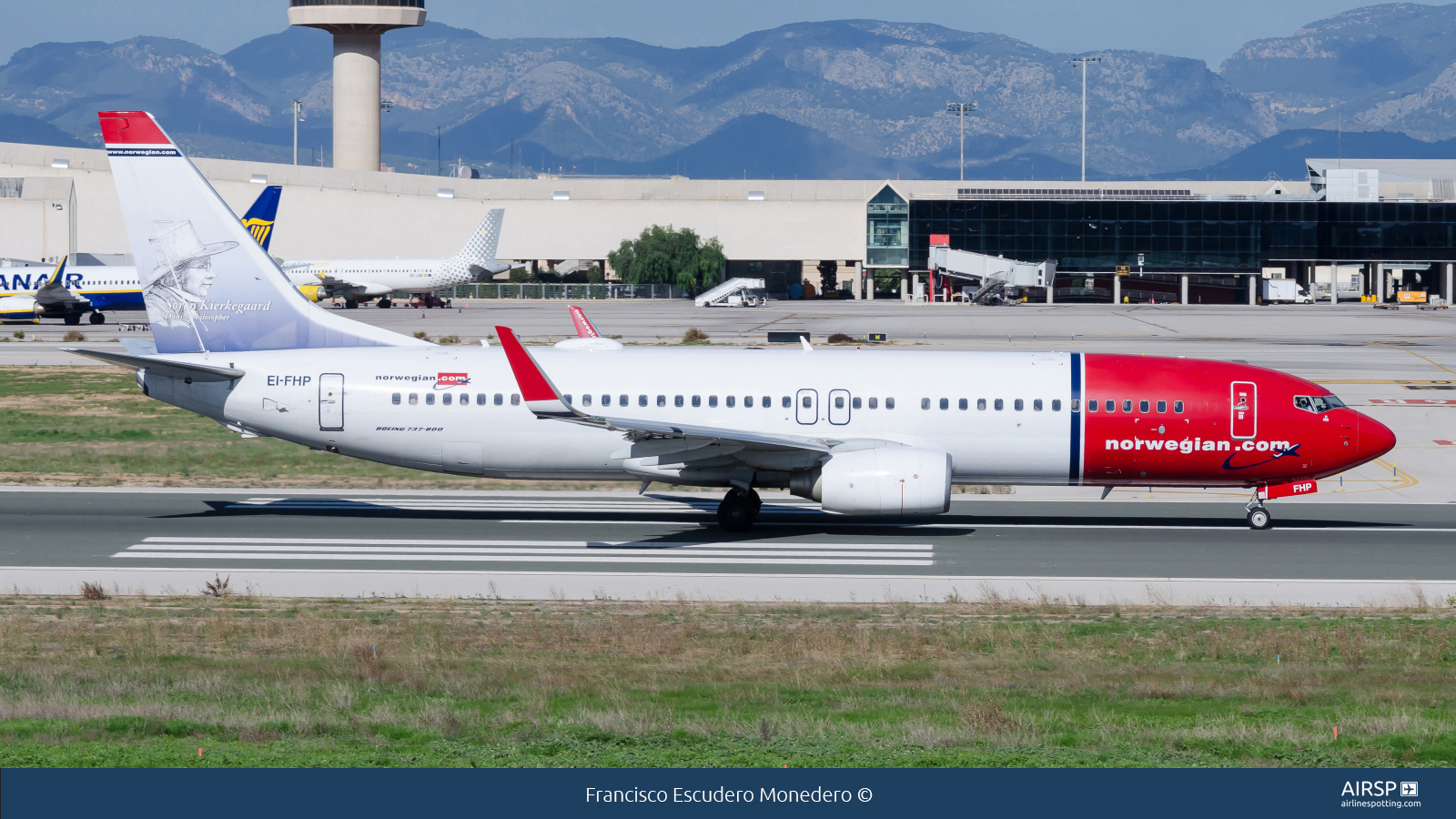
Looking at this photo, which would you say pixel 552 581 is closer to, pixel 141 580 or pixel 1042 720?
pixel 141 580

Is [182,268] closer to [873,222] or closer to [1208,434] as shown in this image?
[1208,434]

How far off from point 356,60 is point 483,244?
6606 cm

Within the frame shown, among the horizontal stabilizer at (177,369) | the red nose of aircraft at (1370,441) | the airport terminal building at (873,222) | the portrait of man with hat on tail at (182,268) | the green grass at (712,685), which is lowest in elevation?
the green grass at (712,685)

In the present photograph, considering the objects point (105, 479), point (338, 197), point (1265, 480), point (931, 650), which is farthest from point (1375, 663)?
point (338, 197)

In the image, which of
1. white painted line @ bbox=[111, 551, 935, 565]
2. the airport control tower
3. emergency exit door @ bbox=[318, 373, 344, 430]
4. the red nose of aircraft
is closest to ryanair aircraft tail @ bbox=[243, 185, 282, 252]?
emergency exit door @ bbox=[318, 373, 344, 430]

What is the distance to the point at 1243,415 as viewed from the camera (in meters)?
30.8

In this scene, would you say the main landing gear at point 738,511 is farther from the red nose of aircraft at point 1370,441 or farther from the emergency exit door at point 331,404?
the red nose of aircraft at point 1370,441

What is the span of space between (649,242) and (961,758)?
156833mm

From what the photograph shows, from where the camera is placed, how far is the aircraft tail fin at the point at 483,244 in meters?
132

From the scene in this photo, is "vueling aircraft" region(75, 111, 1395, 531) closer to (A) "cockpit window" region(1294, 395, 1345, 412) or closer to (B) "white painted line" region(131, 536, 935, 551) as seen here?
(A) "cockpit window" region(1294, 395, 1345, 412)

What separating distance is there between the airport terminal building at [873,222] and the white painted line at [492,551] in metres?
127

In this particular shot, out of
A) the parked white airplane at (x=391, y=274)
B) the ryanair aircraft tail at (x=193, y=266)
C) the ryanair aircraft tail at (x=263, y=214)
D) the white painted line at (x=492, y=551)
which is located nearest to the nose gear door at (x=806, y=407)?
the white painted line at (x=492, y=551)

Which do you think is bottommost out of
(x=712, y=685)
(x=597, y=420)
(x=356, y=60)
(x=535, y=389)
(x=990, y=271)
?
(x=712, y=685)

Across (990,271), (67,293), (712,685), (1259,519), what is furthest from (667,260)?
(712,685)
